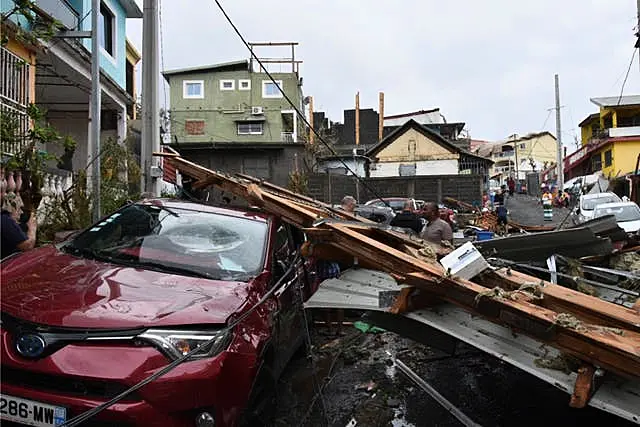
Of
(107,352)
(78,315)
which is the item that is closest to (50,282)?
(78,315)

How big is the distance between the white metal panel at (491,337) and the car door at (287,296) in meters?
0.33

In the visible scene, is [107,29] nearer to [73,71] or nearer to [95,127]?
[73,71]

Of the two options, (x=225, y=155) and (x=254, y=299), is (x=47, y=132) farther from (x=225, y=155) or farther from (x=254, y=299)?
(x=225, y=155)

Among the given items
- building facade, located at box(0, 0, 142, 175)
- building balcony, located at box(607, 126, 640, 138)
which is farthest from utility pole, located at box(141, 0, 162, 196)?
building balcony, located at box(607, 126, 640, 138)

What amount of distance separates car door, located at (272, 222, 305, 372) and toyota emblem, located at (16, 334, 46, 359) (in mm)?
1604

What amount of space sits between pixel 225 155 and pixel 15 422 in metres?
24.8

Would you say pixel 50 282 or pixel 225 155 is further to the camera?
pixel 225 155

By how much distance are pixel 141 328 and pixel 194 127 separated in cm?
3342

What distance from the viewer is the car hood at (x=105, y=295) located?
8.79ft

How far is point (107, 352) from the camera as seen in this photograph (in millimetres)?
2553

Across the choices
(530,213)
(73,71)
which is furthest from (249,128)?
(73,71)

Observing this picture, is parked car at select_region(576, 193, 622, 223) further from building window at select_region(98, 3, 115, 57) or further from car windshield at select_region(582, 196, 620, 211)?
building window at select_region(98, 3, 115, 57)

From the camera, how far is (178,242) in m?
4.00

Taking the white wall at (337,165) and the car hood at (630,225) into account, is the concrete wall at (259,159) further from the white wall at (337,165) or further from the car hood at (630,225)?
the car hood at (630,225)
